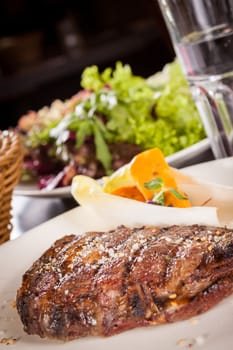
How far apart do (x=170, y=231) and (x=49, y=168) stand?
52.1 inches

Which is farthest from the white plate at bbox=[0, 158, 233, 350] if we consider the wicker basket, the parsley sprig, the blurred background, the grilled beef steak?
the blurred background

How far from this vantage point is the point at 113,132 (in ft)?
7.89

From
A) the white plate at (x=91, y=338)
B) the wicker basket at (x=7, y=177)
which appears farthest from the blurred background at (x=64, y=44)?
the white plate at (x=91, y=338)

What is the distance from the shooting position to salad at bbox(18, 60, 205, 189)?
7.64 ft

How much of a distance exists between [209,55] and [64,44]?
544cm

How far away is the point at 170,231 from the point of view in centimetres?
125

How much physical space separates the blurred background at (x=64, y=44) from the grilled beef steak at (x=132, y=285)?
478 cm

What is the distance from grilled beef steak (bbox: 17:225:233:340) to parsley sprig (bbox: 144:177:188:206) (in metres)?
0.21

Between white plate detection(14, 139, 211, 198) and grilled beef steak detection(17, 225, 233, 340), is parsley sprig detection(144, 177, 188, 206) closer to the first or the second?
grilled beef steak detection(17, 225, 233, 340)

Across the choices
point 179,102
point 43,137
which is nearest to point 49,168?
point 43,137

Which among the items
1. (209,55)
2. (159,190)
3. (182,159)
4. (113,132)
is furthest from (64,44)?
(159,190)

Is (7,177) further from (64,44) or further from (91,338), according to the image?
(64,44)

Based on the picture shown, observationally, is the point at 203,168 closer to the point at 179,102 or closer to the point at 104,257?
the point at 104,257

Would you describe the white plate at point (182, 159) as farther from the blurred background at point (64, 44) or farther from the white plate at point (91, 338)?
the blurred background at point (64, 44)
